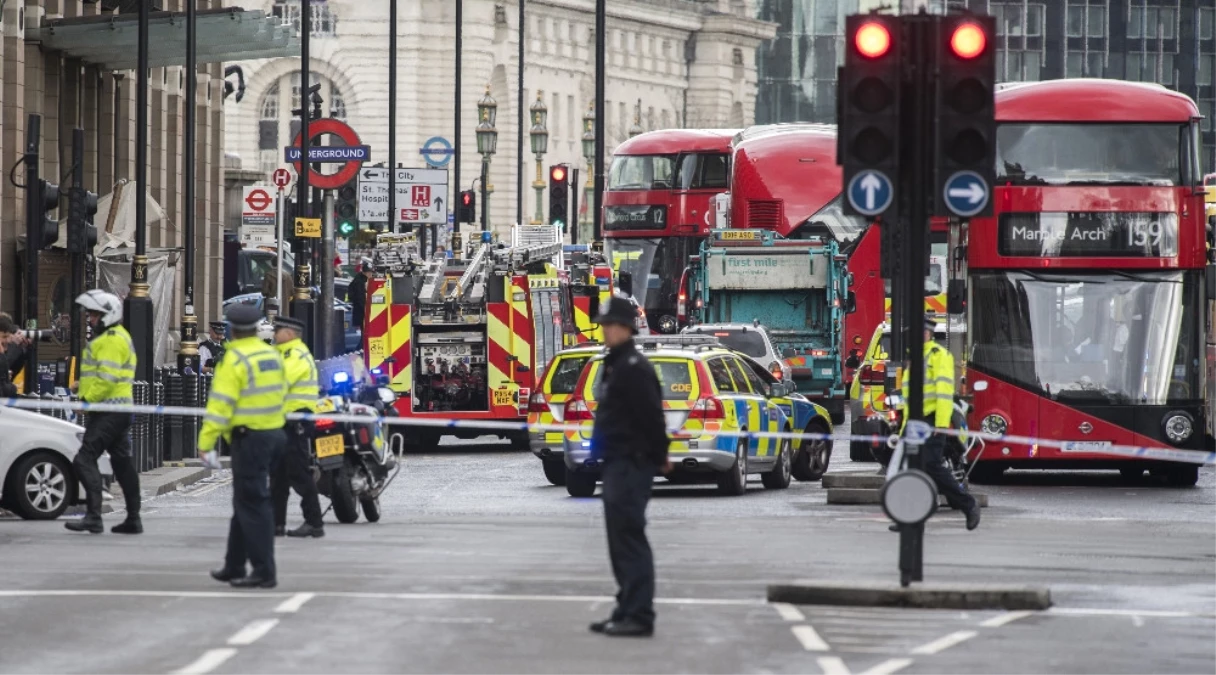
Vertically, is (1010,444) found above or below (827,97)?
below

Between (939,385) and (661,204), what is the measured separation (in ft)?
116

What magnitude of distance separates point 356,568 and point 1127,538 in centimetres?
643

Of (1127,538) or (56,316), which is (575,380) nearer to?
(1127,538)

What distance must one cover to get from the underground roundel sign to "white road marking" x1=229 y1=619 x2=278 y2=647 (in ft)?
76.5

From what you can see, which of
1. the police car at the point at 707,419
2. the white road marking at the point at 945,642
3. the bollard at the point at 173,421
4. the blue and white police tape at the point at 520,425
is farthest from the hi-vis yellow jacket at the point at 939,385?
the bollard at the point at 173,421

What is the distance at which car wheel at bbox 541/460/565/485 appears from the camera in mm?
27641

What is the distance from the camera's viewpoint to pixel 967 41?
15.5 meters

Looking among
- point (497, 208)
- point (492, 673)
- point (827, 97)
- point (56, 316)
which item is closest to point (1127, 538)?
point (492, 673)

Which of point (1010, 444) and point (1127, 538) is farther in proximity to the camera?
point (1010, 444)

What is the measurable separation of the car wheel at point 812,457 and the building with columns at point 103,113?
28.8ft

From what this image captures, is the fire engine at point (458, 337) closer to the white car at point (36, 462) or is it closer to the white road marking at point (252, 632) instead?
the white car at point (36, 462)

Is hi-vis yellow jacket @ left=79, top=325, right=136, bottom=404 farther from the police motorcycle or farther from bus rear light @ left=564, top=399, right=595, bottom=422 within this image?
bus rear light @ left=564, top=399, right=595, bottom=422

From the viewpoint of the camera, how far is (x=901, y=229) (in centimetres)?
2638

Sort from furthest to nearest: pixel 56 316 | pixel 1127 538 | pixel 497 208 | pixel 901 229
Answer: pixel 497 208
pixel 56 316
pixel 901 229
pixel 1127 538
